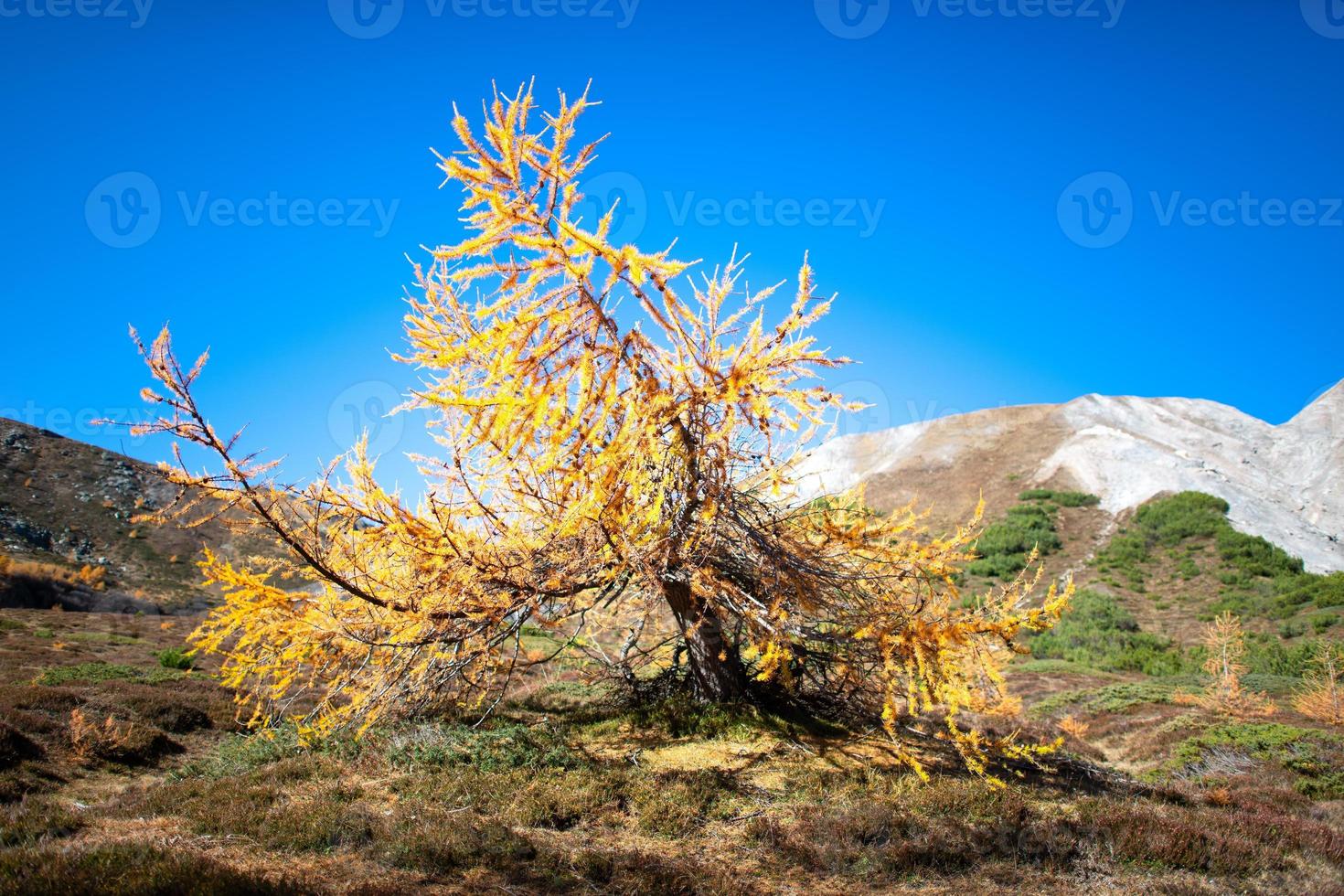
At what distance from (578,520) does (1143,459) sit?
188ft

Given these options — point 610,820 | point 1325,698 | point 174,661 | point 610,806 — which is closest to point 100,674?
point 174,661

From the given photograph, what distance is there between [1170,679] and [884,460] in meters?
45.7

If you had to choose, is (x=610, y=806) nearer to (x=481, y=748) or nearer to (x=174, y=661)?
(x=481, y=748)

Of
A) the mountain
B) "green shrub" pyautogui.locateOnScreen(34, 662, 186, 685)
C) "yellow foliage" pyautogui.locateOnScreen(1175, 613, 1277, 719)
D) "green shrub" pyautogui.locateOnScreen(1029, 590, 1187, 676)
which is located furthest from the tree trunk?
the mountain

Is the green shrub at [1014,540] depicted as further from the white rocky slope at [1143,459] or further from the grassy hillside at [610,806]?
the grassy hillside at [610,806]

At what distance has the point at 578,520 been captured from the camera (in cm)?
691

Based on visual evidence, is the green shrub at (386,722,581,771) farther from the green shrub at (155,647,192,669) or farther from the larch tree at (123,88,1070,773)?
the green shrub at (155,647,192,669)

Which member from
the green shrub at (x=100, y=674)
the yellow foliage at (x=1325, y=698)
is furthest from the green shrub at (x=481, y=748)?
the yellow foliage at (x=1325, y=698)

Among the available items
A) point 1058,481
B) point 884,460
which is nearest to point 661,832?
point 1058,481

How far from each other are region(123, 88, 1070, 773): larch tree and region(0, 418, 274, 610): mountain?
27390 mm

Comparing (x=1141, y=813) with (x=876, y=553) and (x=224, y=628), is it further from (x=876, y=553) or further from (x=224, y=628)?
(x=224, y=628)

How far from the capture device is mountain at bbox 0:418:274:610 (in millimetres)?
30047

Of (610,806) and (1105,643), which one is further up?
(610,806)

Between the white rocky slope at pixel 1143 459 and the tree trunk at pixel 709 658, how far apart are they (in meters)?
29.2
